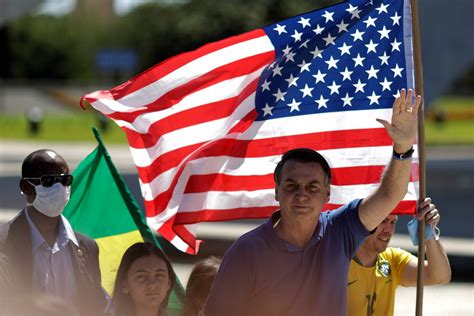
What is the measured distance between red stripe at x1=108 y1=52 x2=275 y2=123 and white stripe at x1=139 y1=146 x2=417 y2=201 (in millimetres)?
335

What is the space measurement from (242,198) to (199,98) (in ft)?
1.83

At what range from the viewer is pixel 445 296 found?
414 inches

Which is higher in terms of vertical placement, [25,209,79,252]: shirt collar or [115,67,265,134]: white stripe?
[115,67,265,134]: white stripe

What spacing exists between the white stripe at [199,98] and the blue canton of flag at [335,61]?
120 mm

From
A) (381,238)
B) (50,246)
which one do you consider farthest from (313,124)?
(50,246)

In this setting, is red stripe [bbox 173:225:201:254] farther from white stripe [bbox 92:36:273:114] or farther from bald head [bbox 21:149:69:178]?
bald head [bbox 21:149:69:178]

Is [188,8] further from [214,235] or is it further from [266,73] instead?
[266,73]

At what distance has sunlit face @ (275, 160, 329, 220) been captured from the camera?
423 centimetres

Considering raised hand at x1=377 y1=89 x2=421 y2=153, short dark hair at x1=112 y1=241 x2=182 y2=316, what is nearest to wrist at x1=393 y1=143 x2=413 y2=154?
raised hand at x1=377 y1=89 x2=421 y2=153

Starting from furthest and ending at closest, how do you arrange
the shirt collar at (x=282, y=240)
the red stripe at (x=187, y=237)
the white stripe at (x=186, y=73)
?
the white stripe at (x=186, y=73) → the red stripe at (x=187, y=237) → the shirt collar at (x=282, y=240)

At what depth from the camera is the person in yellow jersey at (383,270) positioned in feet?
15.7

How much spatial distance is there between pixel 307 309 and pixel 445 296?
21.7ft

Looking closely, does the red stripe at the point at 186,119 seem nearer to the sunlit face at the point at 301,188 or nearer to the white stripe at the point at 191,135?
the white stripe at the point at 191,135

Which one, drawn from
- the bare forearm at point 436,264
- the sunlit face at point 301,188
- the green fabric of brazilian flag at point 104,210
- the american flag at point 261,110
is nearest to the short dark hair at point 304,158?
the sunlit face at point 301,188
